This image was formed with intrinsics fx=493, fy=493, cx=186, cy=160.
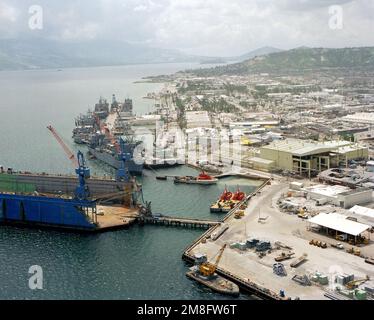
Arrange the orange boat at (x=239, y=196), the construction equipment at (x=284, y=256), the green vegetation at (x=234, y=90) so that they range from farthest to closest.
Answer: the green vegetation at (x=234, y=90), the orange boat at (x=239, y=196), the construction equipment at (x=284, y=256)

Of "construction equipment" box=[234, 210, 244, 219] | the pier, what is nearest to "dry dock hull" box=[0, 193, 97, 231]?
the pier

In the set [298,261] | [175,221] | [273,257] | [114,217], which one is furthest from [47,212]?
[298,261]

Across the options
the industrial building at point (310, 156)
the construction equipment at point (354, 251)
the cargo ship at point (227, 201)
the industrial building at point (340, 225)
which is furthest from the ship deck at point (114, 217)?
the industrial building at point (310, 156)

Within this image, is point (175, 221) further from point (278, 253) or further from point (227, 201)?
point (278, 253)

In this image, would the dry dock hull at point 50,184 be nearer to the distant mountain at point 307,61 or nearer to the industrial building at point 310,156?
the industrial building at point 310,156

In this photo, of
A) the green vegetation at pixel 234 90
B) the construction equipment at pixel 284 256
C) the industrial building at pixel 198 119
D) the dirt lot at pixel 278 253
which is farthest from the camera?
the green vegetation at pixel 234 90

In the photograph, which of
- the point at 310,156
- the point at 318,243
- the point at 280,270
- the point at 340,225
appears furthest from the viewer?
the point at 310,156
